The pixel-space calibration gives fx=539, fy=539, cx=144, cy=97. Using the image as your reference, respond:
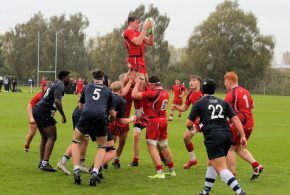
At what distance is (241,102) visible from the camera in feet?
36.7

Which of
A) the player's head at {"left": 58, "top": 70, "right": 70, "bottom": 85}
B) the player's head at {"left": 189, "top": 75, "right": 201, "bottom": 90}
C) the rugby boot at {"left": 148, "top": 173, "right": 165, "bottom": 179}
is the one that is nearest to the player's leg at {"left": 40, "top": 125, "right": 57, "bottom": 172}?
the player's head at {"left": 58, "top": 70, "right": 70, "bottom": 85}

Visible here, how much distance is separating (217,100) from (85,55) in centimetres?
9302

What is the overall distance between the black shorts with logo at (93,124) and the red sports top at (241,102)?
2576 mm

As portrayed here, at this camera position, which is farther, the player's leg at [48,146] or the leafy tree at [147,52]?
the leafy tree at [147,52]

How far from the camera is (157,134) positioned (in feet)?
38.0

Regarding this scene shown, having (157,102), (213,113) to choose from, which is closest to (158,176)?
(157,102)

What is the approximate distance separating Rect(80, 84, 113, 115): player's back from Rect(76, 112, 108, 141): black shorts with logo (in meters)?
0.08

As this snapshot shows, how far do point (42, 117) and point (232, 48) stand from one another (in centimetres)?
7879

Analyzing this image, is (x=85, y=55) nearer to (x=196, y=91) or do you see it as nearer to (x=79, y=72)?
(x=79, y=72)

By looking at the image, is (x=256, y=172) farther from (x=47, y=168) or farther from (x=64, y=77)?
(x=64, y=77)

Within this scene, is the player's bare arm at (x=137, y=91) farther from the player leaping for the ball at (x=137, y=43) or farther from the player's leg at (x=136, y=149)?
the player's leg at (x=136, y=149)

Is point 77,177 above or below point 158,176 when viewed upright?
above

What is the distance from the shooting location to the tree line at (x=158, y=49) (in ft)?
289

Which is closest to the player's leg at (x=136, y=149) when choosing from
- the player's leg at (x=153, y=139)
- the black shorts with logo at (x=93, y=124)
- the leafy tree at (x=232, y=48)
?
the player's leg at (x=153, y=139)
